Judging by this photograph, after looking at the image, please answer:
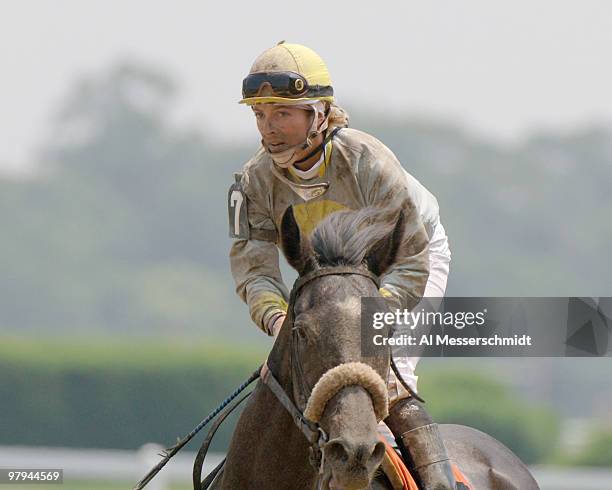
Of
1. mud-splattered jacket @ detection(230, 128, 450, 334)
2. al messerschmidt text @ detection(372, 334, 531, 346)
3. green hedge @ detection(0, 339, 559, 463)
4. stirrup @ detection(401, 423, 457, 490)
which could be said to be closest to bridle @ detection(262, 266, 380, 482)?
al messerschmidt text @ detection(372, 334, 531, 346)

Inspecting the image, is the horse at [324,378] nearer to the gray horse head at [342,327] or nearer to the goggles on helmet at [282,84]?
the gray horse head at [342,327]

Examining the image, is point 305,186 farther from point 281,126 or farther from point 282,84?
point 282,84

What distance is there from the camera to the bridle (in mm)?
4762

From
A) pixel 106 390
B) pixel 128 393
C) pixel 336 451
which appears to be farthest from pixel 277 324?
pixel 106 390

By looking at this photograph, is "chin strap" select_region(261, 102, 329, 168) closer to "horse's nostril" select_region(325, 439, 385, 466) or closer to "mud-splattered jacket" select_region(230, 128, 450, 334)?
"mud-splattered jacket" select_region(230, 128, 450, 334)

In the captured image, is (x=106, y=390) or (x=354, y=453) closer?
(x=354, y=453)

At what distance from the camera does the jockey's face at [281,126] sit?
5.60m

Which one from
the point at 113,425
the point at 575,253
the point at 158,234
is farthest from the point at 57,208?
the point at 113,425

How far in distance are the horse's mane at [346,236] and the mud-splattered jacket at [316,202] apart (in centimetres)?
34

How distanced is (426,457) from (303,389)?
89 cm

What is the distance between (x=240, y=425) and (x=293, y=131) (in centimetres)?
115

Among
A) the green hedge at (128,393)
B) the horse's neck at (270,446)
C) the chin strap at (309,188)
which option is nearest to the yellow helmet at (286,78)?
the chin strap at (309,188)

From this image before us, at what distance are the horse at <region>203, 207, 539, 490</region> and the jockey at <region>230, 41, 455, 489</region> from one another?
0.21 m

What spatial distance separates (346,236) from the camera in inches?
198
